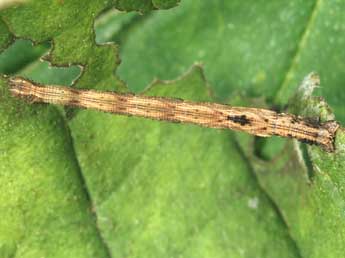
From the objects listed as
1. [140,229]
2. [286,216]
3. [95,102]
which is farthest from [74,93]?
[286,216]

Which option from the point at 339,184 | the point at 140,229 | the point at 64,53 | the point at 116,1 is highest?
the point at 116,1

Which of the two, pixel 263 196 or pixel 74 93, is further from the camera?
→ pixel 263 196

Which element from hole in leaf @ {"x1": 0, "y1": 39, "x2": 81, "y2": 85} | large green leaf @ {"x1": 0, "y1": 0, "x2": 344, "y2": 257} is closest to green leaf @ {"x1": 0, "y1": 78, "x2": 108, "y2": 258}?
large green leaf @ {"x1": 0, "y1": 0, "x2": 344, "y2": 257}

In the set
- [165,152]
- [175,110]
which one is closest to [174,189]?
[165,152]

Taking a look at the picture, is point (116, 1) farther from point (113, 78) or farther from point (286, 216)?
point (286, 216)

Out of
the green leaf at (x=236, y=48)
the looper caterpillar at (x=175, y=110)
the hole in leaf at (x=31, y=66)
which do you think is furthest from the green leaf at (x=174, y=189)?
the hole in leaf at (x=31, y=66)

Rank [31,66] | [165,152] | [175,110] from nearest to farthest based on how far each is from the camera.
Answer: [175,110]
[165,152]
[31,66]

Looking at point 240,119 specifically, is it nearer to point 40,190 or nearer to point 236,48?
point 236,48

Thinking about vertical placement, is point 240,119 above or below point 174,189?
above
